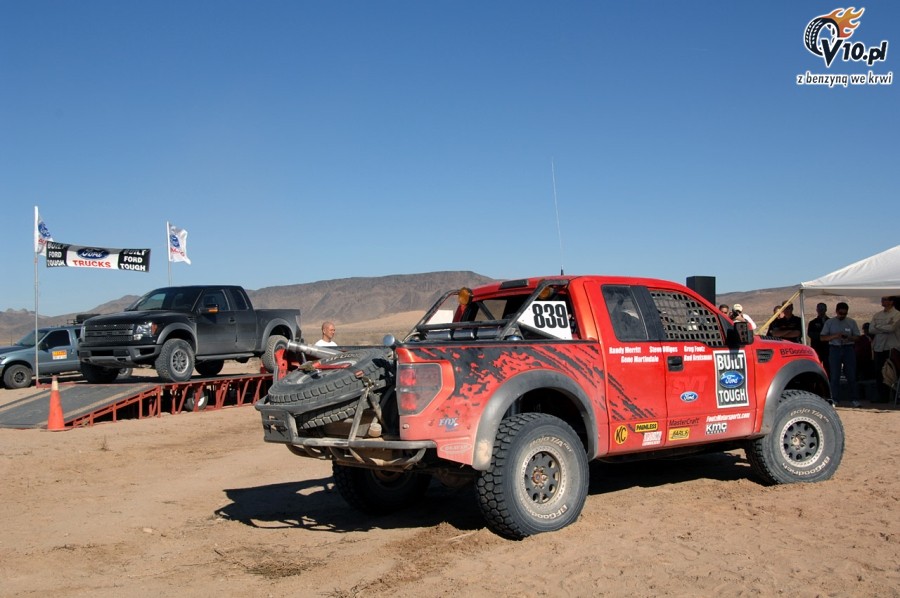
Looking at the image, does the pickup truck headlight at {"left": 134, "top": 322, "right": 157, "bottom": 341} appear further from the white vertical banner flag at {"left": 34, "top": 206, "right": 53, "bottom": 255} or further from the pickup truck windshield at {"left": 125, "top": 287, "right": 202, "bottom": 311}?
the white vertical banner flag at {"left": 34, "top": 206, "right": 53, "bottom": 255}

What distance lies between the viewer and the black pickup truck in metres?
14.7

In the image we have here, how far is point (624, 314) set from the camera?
7.02 metres

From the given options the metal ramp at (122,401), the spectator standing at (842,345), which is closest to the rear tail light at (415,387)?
the metal ramp at (122,401)

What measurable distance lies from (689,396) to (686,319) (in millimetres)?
737

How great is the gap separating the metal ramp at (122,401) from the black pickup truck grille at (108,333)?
85cm

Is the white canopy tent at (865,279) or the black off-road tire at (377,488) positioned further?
the white canopy tent at (865,279)

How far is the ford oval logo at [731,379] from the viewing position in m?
7.38

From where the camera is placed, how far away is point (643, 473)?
884 centimetres

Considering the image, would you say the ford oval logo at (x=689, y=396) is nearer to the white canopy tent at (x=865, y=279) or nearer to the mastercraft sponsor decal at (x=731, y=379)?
the mastercraft sponsor decal at (x=731, y=379)

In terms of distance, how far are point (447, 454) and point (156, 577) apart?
84.3 inches

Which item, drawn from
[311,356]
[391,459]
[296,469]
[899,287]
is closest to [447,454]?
[391,459]

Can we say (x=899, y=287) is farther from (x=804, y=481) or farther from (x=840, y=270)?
(x=804, y=481)

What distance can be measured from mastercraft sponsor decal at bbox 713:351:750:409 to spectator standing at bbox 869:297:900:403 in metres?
7.73

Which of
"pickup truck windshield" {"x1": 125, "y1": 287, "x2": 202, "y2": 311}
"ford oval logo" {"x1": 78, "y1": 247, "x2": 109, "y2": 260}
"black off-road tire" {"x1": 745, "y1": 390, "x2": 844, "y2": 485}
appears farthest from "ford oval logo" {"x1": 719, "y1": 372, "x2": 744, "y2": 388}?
"ford oval logo" {"x1": 78, "y1": 247, "x2": 109, "y2": 260}
